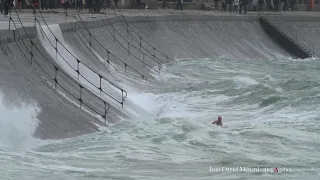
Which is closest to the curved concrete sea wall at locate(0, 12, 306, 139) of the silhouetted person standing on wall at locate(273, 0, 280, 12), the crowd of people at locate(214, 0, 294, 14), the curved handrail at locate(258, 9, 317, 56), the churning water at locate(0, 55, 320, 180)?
the churning water at locate(0, 55, 320, 180)

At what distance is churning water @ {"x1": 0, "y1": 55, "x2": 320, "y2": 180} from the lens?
1406 centimetres

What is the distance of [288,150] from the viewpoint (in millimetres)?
16656

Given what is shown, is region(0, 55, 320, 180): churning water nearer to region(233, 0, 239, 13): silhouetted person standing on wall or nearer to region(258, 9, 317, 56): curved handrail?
region(258, 9, 317, 56): curved handrail

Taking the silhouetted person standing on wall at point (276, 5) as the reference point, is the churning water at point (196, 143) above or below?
above

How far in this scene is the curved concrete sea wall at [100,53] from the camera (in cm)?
1855

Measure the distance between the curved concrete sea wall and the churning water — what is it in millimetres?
827

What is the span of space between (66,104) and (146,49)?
17295mm

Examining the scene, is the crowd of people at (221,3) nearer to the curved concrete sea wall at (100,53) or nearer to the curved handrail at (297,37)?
the curved concrete sea wall at (100,53)

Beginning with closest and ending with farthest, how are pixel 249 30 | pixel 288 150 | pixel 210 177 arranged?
1. pixel 210 177
2. pixel 288 150
3. pixel 249 30

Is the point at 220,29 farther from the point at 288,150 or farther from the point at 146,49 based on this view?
the point at 288,150

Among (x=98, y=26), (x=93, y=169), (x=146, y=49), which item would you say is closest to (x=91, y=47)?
(x=98, y=26)

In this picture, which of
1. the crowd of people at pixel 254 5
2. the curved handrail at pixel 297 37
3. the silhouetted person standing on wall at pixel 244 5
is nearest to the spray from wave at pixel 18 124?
the curved handrail at pixel 297 37

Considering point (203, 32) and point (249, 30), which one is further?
point (249, 30)

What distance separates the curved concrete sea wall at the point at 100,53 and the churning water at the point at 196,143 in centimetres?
83
